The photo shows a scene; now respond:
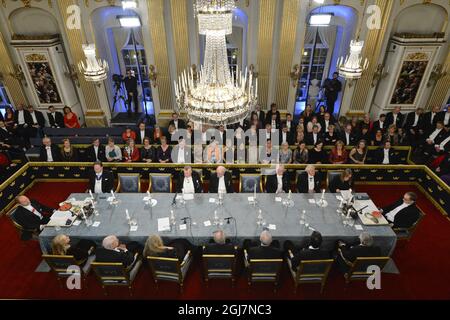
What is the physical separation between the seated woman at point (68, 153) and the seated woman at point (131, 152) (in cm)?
130

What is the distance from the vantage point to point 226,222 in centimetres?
519

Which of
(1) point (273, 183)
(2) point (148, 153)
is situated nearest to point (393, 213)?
(1) point (273, 183)

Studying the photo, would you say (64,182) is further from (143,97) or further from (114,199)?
(143,97)

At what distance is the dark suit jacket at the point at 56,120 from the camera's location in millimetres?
9508

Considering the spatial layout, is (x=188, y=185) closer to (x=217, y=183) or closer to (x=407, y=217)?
(x=217, y=183)

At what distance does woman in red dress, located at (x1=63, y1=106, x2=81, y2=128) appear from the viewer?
9.41 meters

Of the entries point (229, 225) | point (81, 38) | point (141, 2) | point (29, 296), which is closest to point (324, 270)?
point (229, 225)

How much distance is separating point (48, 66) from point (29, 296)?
698cm

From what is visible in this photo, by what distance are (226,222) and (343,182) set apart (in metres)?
2.77

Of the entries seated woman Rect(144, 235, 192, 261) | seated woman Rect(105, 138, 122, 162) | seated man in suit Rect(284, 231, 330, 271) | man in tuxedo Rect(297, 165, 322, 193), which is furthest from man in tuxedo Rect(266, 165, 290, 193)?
seated woman Rect(105, 138, 122, 162)

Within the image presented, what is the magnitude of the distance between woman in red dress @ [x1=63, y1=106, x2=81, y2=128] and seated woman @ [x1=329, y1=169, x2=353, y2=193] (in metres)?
7.64

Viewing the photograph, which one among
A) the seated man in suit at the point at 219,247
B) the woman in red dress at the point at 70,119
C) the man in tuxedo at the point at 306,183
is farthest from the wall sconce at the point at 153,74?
the seated man in suit at the point at 219,247

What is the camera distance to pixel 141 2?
28.1ft

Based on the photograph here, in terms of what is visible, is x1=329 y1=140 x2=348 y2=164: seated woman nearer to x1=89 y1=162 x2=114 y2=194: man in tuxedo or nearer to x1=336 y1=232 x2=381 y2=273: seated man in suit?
x1=336 y1=232 x2=381 y2=273: seated man in suit
